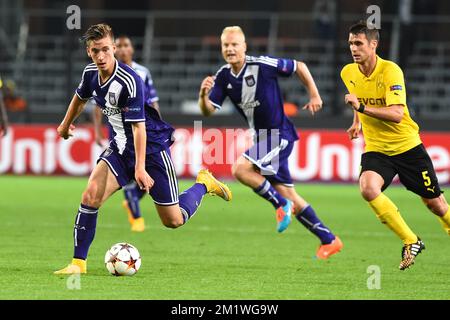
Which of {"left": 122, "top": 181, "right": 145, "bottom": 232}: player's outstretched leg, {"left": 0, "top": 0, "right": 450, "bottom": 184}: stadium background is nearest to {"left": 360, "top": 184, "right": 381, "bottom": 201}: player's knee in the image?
{"left": 122, "top": 181, "right": 145, "bottom": 232}: player's outstretched leg

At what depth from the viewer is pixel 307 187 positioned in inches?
796

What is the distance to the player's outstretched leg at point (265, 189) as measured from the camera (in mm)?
11109

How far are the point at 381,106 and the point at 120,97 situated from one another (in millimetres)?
2352

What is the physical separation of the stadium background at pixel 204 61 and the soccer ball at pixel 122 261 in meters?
11.4

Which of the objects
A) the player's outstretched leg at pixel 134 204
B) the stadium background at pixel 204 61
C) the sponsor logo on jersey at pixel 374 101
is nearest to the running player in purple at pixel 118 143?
the sponsor logo on jersey at pixel 374 101

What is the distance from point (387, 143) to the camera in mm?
9734

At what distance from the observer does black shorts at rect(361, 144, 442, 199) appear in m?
9.70

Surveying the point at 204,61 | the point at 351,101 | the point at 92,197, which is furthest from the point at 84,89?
the point at 204,61

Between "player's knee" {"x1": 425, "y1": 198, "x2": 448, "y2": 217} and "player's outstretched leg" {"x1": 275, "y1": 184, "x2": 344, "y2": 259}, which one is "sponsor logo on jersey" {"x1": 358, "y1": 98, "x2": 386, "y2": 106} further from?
"player's outstretched leg" {"x1": 275, "y1": 184, "x2": 344, "y2": 259}

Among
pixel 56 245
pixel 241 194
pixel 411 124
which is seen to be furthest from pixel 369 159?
pixel 241 194

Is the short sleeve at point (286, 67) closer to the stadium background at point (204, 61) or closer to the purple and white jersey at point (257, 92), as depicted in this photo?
the purple and white jersey at point (257, 92)

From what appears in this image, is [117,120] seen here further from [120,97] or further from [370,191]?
[370,191]

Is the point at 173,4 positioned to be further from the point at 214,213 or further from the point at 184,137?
the point at 214,213
